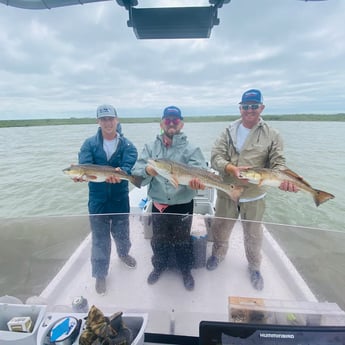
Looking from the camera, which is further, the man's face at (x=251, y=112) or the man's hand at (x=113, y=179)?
the man's hand at (x=113, y=179)

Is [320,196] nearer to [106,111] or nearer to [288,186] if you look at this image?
[288,186]

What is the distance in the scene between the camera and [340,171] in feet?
44.0

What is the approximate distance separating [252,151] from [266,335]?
2.24 m

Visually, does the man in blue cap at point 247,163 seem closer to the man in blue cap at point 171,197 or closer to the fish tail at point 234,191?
the fish tail at point 234,191

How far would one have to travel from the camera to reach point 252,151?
10.00ft

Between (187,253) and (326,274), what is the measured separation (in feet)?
4.37

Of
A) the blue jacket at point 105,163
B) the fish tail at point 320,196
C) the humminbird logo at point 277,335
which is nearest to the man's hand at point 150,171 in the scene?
the blue jacket at point 105,163

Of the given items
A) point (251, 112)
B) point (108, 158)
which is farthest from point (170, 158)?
point (251, 112)

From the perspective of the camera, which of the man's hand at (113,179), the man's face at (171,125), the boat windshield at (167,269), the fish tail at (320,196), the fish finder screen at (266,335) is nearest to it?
the fish finder screen at (266,335)

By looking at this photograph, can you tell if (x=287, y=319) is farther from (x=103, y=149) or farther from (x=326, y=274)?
(x=103, y=149)

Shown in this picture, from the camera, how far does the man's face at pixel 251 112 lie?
117 inches

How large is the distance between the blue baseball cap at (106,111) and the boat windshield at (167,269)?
140 cm

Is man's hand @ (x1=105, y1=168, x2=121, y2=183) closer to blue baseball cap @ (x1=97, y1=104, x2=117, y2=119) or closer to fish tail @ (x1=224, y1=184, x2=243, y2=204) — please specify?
blue baseball cap @ (x1=97, y1=104, x2=117, y2=119)

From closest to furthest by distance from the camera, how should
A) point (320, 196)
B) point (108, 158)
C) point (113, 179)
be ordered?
point (320, 196), point (113, 179), point (108, 158)
